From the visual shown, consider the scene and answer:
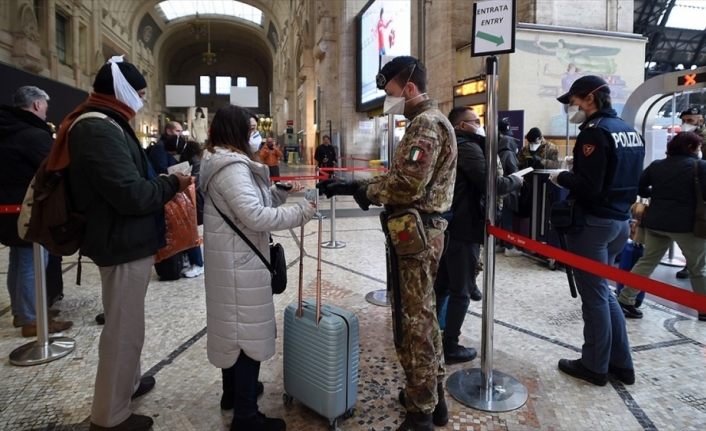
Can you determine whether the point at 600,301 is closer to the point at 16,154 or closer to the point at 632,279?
the point at 632,279

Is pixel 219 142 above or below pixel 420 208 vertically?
above

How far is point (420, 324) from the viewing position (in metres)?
2.20

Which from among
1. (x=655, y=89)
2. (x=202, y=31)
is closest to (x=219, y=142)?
(x=655, y=89)

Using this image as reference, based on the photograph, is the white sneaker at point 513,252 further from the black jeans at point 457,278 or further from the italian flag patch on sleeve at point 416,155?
the italian flag patch on sleeve at point 416,155

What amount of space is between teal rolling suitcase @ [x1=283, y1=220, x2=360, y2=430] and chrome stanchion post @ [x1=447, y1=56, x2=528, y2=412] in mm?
765

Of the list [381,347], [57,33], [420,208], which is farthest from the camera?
[57,33]

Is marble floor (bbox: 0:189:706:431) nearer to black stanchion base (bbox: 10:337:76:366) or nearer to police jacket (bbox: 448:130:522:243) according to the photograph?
black stanchion base (bbox: 10:337:76:366)

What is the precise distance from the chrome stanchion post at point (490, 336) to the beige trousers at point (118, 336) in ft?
5.80

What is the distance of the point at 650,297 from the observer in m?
4.45

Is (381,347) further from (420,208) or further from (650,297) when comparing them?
(650,297)

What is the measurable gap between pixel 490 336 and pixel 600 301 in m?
0.72

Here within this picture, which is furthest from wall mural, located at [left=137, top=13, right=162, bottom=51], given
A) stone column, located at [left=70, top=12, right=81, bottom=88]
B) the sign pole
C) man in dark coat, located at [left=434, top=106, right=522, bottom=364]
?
the sign pole

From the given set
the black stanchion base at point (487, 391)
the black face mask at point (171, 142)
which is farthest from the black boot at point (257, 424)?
the black face mask at point (171, 142)

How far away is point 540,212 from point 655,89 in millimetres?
2667
